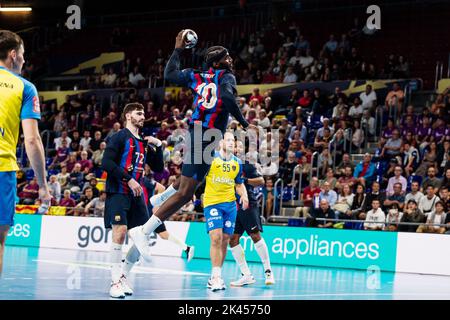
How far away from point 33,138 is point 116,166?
155 inches

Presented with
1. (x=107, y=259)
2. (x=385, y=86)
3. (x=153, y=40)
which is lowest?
(x=107, y=259)

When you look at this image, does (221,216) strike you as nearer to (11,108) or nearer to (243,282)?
(243,282)

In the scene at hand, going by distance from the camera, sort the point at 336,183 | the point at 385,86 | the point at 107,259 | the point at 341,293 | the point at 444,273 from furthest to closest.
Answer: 1. the point at 385,86
2. the point at 336,183
3. the point at 107,259
4. the point at 444,273
5. the point at 341,293

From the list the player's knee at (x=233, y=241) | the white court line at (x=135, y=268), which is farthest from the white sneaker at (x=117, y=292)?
the white court line at (x=135, y=268)

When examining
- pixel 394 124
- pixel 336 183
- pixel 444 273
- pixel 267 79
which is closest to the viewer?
pixel 444 273

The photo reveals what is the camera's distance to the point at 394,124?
2356 centimetres

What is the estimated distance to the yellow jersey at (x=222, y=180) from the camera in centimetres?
1277

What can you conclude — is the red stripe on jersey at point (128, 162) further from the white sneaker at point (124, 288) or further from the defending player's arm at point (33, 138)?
the defending player's arm at point (33, 138)

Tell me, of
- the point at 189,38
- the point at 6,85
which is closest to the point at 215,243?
the point at 189,38

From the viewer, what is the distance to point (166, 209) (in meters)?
11.0

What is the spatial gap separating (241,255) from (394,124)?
11.0m
